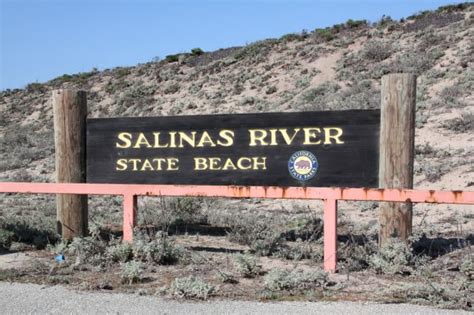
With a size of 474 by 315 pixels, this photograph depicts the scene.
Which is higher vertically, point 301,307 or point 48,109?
point 48,109

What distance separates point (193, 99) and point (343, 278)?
28.8 metres

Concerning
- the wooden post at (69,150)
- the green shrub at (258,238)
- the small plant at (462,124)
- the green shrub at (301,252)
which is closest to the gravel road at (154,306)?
the green shrub at (301,252)

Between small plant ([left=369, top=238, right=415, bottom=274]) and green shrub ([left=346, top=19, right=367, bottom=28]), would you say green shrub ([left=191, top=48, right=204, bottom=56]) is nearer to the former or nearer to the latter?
green shrub ([left=346, top=19, right=367, bottom=28])

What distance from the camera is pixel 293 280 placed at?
19.3ft

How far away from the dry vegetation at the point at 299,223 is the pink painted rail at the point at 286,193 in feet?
1.04

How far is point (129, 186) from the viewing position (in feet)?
24.9

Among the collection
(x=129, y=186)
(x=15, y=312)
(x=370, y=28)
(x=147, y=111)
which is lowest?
(x=15, y=312)

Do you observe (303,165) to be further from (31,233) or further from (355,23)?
(355,23)

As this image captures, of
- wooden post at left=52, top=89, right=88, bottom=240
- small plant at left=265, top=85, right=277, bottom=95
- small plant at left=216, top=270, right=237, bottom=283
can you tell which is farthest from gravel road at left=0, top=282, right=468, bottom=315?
small plant at left=265, top=85, right=277, bottom=95

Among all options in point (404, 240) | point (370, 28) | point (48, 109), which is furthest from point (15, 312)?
point (48, 109)

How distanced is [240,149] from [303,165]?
2.79 ft

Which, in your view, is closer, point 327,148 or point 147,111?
point 327,148

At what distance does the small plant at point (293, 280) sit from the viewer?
5859 mm

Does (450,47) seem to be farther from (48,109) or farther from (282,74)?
(48,109)
